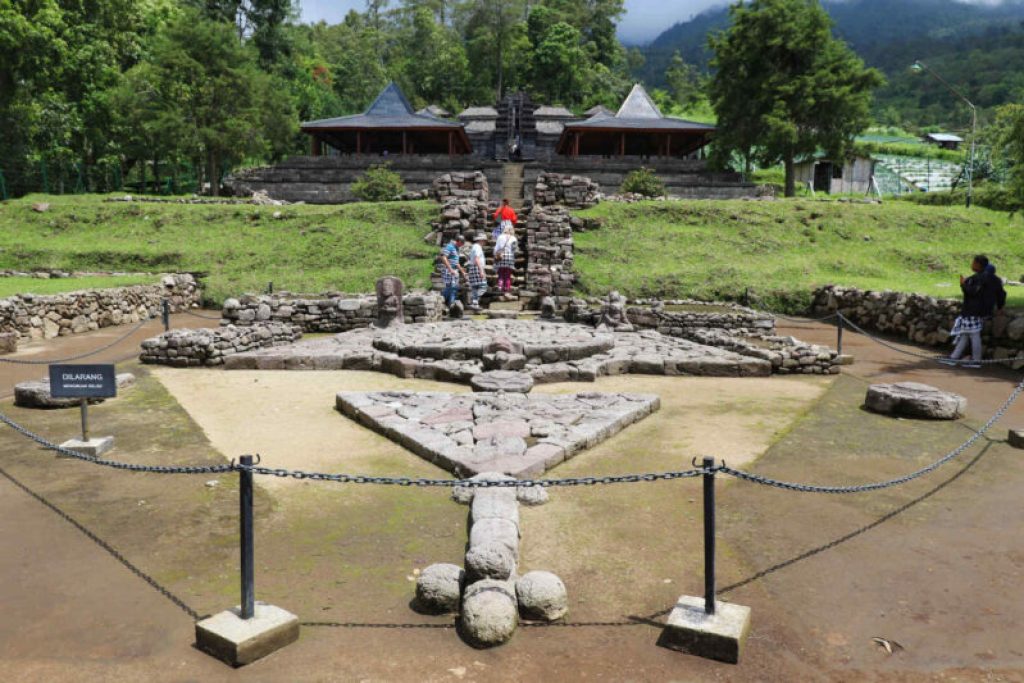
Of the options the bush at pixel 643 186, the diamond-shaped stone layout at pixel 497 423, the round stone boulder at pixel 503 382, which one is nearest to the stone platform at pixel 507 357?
the round stone boulder at pixel 503 382

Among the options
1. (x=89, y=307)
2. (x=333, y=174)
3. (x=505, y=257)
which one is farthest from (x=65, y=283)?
(x=333, y=174)

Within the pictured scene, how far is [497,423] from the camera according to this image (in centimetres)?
822

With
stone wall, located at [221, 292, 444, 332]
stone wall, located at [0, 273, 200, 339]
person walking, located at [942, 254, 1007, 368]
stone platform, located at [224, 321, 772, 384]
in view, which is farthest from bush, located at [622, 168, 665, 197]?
person walking, located at [942, 254, 1007, 368]

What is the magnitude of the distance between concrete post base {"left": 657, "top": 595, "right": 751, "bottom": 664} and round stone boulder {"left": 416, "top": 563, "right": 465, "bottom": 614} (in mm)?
1241

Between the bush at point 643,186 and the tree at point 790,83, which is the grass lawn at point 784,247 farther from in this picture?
the tree at point 790,83

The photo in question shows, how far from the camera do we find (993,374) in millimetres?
11609

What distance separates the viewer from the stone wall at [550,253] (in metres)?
19.3

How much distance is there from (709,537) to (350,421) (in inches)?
229

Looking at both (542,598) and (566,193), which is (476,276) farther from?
(542,598)

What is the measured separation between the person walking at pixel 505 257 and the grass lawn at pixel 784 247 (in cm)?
202

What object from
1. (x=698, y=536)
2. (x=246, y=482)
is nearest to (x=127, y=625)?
(x=246, y=482)

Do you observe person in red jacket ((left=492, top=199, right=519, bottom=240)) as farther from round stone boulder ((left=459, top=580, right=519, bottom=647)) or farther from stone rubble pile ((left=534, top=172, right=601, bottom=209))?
round stone boulder ((left=459, top=580, right=519, bottom=647))

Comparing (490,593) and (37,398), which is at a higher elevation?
(490,593)

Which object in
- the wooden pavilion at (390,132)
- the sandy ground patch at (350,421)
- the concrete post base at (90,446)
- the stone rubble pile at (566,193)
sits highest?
the wooden pavilion at (390,132)
